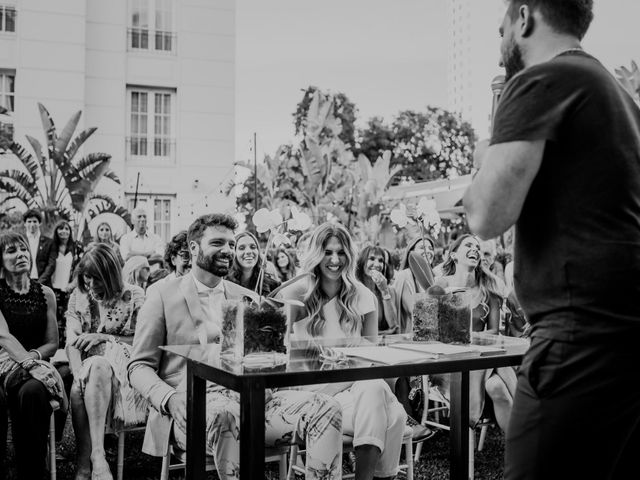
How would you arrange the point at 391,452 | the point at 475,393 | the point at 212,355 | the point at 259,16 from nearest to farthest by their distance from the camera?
1. the point at 212,355
2. the point at 391,452
3. the point at 475,393
4. the point at 259,16

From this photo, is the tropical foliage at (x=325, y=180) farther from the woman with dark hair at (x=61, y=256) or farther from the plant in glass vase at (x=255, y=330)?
the plant in glass vase at (x=255, y=330)

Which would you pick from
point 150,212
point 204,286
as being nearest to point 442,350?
point 204,286

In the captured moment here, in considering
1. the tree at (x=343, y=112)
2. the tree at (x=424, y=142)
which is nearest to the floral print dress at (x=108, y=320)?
the tree at (x=343, y=112)

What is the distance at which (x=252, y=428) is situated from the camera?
2.46m

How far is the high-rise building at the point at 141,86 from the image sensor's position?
16.4 meters

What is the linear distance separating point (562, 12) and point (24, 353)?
386 cm

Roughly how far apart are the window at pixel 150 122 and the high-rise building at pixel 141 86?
0.02 metres

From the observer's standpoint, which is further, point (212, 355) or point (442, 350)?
point (442, 350)

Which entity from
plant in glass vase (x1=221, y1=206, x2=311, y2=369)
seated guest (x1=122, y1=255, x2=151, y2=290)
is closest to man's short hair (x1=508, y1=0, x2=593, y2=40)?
plant in glass vase (x1=221, y1=206, x2=311, y2=369)

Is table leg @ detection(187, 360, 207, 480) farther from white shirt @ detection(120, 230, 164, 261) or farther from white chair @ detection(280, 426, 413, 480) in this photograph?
white shirt @ detection(120, 230, 164, 261)

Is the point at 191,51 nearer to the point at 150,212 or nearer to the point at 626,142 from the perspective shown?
the point at 150,212

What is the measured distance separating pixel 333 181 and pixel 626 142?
668 inches

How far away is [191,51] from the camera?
17500 mm

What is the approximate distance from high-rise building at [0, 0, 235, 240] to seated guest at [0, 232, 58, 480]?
11960mm
